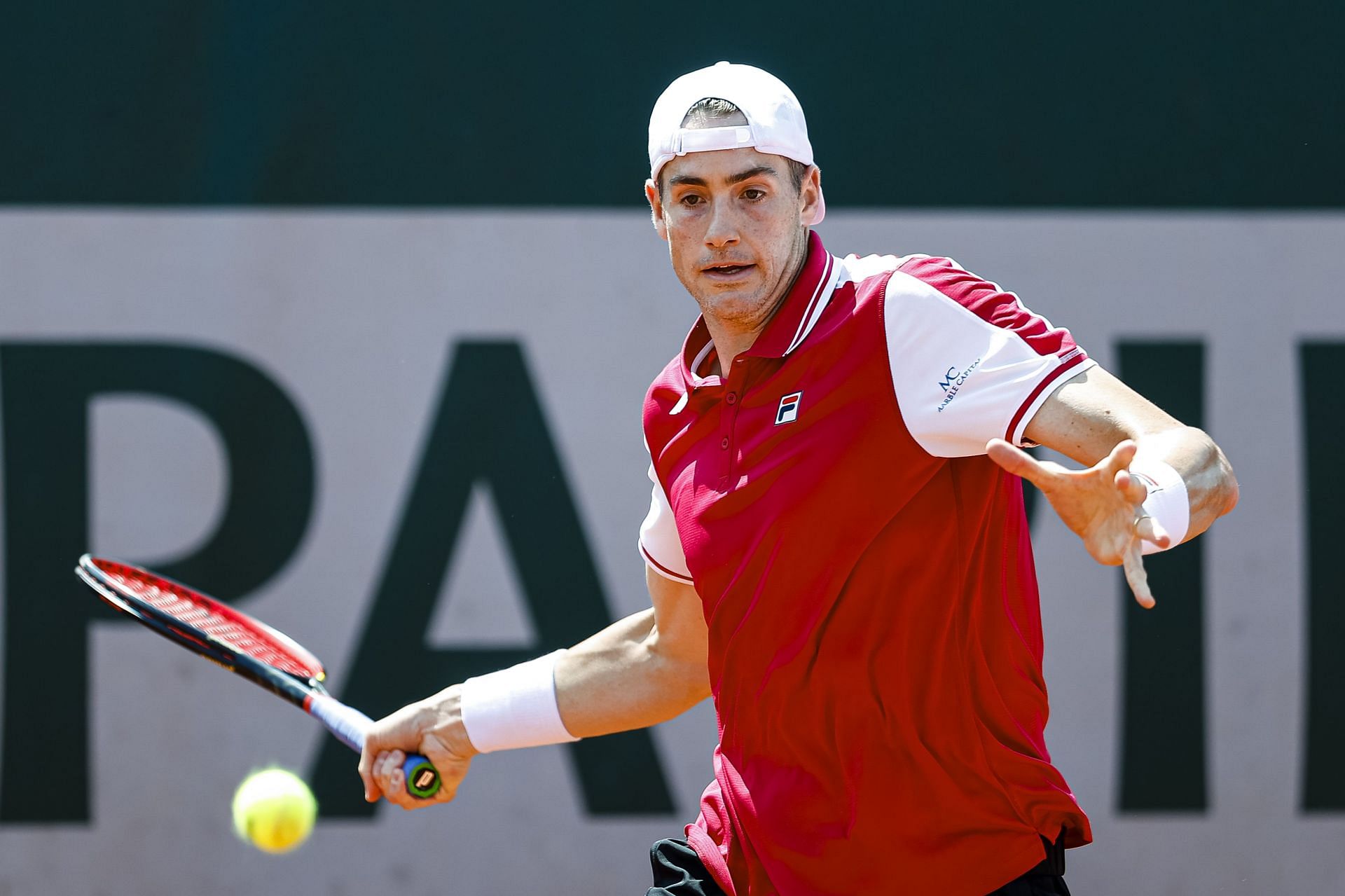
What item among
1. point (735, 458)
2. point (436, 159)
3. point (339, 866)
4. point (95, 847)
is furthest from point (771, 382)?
point (95, 847)

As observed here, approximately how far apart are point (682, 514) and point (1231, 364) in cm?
221

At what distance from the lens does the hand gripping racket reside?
266 centimetres

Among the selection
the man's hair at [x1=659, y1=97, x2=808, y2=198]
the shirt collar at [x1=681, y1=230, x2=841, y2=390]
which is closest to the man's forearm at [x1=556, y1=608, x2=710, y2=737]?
the shirt collar at [x1=681, y1=230, x2=841, y2=390]

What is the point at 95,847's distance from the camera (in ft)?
12.5

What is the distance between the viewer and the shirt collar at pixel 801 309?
215cm

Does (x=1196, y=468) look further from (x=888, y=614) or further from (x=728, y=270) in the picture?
(x=728, y=270)

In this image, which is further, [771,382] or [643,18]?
[643,18]

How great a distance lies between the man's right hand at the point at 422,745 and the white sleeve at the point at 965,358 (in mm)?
1020

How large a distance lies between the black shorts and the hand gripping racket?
0.44m

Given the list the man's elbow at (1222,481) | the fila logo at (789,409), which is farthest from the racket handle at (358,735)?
the man's elbow at (1222,481)

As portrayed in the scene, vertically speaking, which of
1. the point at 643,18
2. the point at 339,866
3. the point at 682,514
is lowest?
the point at 339,866

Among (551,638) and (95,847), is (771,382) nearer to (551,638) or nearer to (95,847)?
(551,638)

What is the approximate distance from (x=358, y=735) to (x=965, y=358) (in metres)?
1.31

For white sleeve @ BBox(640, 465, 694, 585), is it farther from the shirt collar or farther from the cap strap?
the cap strap
